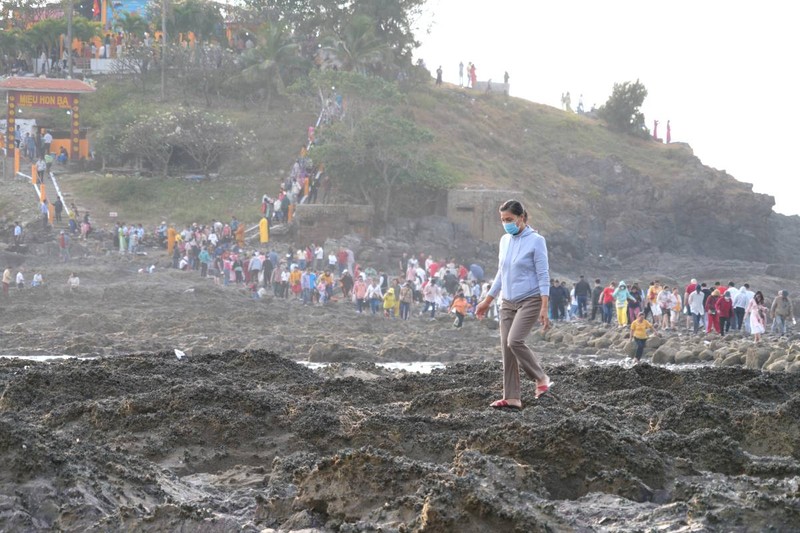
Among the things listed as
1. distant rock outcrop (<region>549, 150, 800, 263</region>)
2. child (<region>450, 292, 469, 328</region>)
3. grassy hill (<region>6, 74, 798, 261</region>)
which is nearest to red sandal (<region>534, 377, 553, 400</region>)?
child (<region>450, 292, 469, 328</region>)

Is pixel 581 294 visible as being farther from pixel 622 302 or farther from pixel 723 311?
pixel 723 311

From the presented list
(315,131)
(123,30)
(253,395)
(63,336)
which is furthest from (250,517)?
(123,30)

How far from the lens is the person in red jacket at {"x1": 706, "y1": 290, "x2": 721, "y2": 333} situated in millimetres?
25750

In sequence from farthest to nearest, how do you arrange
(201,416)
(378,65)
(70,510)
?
(378,65) → (201,416) → (70,510)

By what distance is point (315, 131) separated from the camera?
44219 mm

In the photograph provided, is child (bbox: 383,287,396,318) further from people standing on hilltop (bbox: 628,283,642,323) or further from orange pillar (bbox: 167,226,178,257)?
orange pillar (bbox: 167,226,178,257)

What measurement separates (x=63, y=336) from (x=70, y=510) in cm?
1665

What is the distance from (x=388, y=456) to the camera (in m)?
6.89

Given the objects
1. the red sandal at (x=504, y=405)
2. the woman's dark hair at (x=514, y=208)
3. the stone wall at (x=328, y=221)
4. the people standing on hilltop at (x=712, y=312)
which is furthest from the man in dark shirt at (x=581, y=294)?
the woman's dark hair at (x=514, y=208)

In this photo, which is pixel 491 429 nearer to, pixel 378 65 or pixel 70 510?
pixel 70 510

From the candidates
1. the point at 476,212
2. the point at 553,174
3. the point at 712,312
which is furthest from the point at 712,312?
the point at 553,174

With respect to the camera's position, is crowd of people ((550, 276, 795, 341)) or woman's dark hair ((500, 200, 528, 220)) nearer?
woman's dark hair ((500, 200, 528, 220))

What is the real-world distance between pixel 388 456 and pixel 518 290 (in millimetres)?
2503

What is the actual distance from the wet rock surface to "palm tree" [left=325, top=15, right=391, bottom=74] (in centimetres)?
3931
